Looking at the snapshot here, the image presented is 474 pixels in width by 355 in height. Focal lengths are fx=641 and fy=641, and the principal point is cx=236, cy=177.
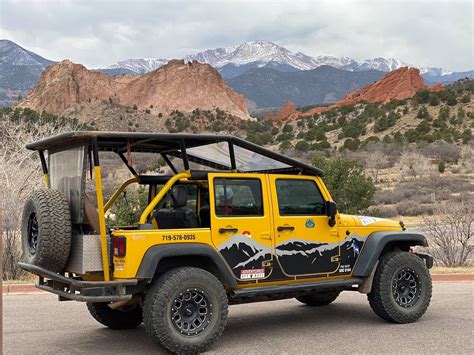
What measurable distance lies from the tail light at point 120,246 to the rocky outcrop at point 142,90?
9582cm

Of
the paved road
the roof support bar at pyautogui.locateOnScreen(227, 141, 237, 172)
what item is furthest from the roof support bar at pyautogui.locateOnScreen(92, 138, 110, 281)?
the roof support bar at pyautogui.locateOnScreen(227, 141, 237, 172)

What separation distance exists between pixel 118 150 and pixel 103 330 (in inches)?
92.5

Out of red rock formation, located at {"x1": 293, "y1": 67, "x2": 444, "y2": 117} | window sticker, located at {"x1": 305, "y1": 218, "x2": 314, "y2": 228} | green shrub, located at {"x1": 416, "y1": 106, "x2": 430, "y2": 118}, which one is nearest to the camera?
window sticker, located at {"x1": 305, "y1": 218, "x2": 314, "y2": 228}

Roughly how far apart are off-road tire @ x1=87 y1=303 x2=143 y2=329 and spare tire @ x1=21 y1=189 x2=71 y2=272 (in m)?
1.42

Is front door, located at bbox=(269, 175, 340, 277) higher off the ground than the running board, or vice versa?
front door, located at bbox=(269, 175, 340, 277)

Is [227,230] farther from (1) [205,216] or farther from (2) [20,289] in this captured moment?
(2) [20,289]

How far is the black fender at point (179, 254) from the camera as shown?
262 inches

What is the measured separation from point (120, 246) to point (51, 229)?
2.40 feet

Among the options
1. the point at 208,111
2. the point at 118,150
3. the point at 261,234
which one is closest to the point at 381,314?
the point at 261,234

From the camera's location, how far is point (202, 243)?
709cm

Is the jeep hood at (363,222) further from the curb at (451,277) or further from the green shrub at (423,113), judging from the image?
the green shrub at (423,113)

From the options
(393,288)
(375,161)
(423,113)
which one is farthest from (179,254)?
(423,113)

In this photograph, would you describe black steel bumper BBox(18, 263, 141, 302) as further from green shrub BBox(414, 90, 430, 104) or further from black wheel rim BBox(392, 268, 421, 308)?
green shrub BBox(414, 90, 430, 104)

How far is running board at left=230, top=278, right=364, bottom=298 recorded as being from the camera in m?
7.31
